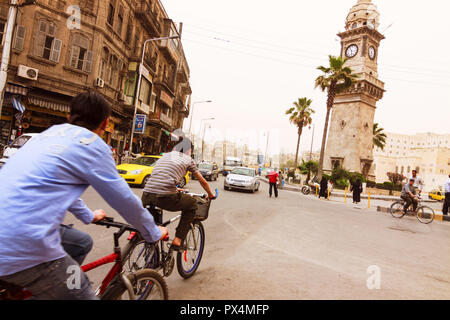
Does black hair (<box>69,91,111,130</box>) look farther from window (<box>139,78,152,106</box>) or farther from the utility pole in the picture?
window (<box>139,78,152,106</box>)

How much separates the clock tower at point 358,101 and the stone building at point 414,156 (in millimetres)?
50626

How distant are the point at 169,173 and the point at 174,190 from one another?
7.9 inches

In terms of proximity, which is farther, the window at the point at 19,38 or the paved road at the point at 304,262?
the window at the point at 19,38

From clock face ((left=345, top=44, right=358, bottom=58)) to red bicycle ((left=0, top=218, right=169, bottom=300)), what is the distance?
51785 mm

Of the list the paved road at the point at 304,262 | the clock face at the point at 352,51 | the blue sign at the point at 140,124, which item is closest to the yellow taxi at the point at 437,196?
the clock face at the point at 352,51

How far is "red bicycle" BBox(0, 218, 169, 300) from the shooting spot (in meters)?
1.52

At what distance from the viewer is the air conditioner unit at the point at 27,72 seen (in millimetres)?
15608

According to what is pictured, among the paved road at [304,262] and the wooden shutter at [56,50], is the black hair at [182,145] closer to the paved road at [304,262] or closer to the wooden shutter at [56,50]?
the paved road at [304,262]

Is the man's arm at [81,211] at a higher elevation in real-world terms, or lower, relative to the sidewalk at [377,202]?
higher

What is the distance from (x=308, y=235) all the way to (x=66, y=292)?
20.2ft

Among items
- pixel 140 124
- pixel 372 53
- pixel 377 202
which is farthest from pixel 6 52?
pixel 372 53

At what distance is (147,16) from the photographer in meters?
24.9
